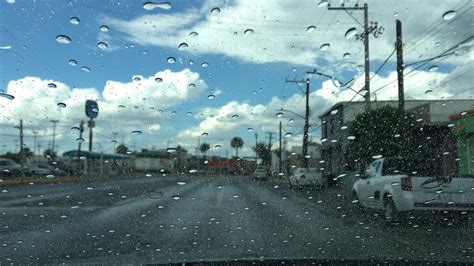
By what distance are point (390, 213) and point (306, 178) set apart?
6.90 ft

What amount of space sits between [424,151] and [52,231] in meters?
8.23

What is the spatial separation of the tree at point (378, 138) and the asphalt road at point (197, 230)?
106 centimetres

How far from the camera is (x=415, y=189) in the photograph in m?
9.98

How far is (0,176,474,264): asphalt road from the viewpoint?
650 cm

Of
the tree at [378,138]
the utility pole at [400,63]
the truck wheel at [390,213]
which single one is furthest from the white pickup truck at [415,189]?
the utility pole at [400,63]

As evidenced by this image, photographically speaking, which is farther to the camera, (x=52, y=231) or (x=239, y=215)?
(x=239, y=215)

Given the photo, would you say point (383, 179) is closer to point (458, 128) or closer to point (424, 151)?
point (424, 151)

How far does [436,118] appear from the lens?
22078mm

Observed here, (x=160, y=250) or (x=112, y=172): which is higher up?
(x=112, y=172)

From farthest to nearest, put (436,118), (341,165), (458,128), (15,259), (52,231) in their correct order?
(436,118)
(458,128)
(341,165)
(52,231)
(15,259)

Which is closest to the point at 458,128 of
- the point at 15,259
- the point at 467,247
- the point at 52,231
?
the point at 467,247

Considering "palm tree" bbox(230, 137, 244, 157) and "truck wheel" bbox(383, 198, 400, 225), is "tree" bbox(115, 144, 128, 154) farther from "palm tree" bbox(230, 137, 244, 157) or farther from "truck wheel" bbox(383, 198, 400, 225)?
"truck wheel" bbox(383, 198, 400, 225)

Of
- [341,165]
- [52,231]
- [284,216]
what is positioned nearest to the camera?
[52,231]

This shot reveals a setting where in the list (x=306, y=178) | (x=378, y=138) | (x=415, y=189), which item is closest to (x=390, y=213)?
(x=415, y=189)
